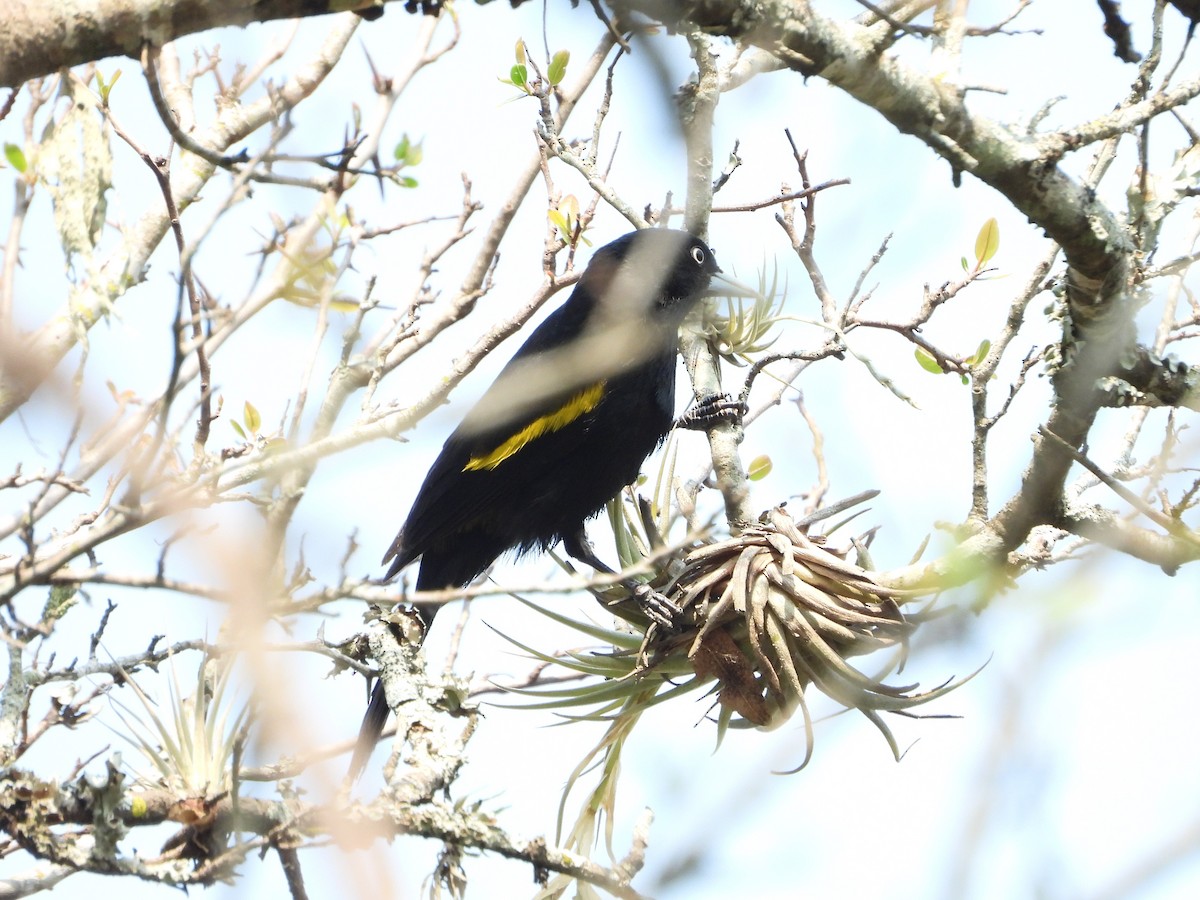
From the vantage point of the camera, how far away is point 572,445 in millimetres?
4750

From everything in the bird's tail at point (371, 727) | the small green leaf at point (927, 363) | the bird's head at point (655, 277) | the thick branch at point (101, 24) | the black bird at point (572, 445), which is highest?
the bird's head at point (655, 277)

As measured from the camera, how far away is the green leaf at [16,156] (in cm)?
304

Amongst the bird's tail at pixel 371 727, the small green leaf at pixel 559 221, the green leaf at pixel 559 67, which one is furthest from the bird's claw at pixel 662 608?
the green leaf at pixel 559 67

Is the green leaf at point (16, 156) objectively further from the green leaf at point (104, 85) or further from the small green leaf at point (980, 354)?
the small green leaf at point (980, 354)

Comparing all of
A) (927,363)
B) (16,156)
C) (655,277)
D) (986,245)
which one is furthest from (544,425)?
(16,156)

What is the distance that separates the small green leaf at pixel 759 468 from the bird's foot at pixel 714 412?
63cm

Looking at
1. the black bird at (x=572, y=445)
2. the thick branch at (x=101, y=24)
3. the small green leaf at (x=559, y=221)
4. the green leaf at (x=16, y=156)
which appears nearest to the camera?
the thick branch at (x=101, y=24)

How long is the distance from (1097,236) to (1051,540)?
113cm

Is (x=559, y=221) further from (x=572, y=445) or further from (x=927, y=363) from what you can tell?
(x=927, y=363)

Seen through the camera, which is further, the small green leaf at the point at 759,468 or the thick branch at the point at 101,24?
the small green leaf at the point at 759,468

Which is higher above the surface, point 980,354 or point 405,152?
point 405,152

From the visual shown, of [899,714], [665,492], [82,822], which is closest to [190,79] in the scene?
[665,492]

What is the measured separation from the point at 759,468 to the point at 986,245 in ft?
4.03

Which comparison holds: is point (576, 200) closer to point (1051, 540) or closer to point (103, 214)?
point (1051, 540)
